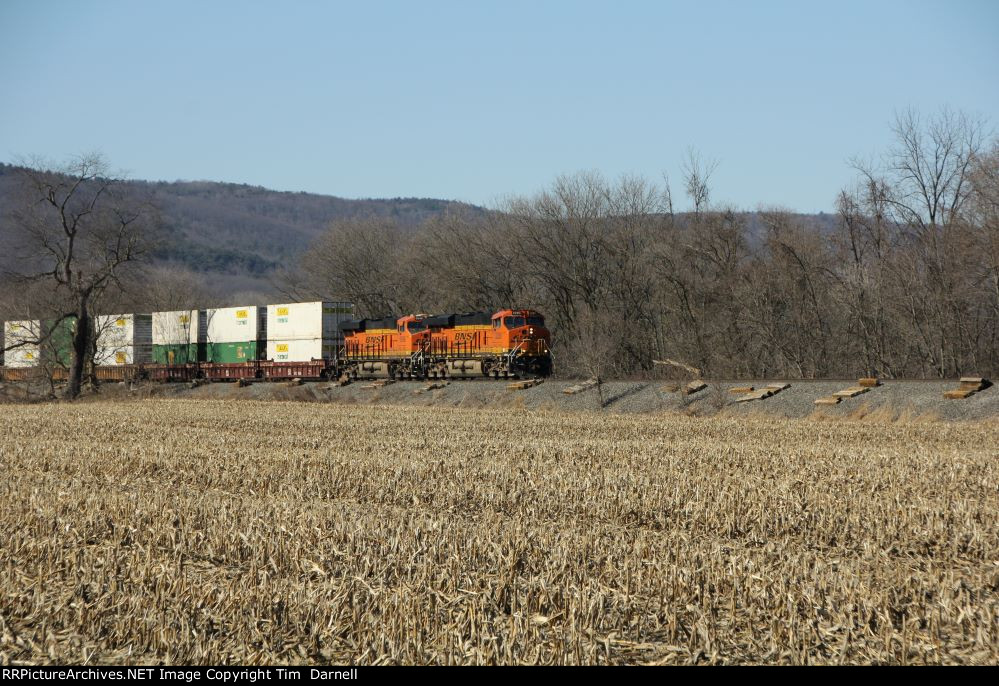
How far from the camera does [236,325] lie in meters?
49.6

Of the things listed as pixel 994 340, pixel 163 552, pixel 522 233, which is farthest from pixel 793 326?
pixel 163 552

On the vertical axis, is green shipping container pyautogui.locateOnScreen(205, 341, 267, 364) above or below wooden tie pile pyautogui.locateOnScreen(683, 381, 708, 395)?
above

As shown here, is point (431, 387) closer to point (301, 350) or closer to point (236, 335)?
point (301, 350)

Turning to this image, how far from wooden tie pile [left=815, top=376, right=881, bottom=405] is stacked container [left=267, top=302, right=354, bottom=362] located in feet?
88.2

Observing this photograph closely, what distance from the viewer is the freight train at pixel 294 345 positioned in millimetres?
40219

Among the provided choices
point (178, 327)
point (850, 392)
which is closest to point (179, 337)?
point (178, 327)

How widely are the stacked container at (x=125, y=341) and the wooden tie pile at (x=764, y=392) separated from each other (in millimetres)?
36698

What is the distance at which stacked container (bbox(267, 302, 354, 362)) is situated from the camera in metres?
46.5

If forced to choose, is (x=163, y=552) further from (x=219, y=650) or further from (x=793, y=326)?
(x=793, y=326)

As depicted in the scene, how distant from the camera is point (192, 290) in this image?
4114 inches

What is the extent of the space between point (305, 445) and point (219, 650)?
13478 millimetres

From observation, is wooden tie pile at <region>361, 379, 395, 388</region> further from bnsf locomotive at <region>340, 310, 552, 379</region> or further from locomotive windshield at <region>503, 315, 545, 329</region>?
locomotive windshield at <region>503, 315, 545, 329</region>

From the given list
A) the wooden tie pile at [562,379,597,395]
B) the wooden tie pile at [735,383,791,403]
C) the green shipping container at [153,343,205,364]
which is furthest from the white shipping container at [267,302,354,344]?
the wooden tie pile at [735,383,791,403]

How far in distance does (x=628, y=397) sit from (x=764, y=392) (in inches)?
208
